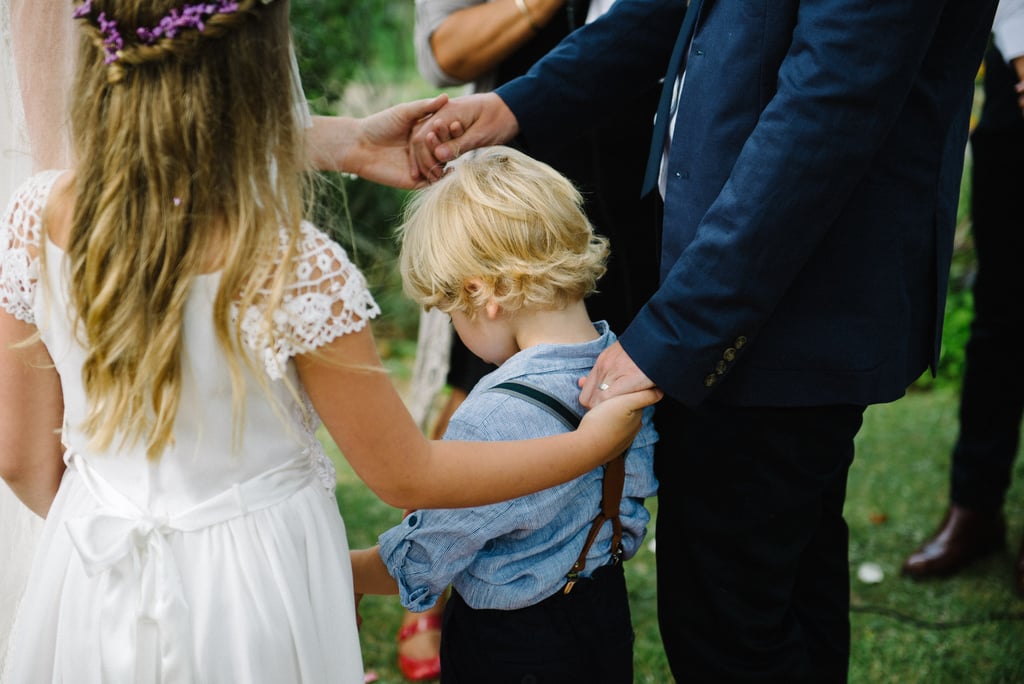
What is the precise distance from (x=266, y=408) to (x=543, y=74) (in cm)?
112

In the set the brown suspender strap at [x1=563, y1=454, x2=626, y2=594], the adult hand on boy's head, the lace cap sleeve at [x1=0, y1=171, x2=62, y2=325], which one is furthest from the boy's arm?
the adult hand on boy's head

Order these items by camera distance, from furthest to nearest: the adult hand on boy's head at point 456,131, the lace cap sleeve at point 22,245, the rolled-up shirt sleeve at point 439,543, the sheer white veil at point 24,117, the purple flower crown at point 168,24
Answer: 1. the adult hand on boy's head at point 456,131
2. the sheer white veil at point 24,117
3. the rolled-up shirt sleeve at point 439,543
4. the lace cap sleeve at point 22,245
5. the purple flower crown at point 168,24

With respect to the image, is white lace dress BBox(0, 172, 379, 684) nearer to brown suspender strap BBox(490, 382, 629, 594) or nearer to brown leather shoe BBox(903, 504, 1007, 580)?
brown suspender strap BBox(490, 382, 629, 594)

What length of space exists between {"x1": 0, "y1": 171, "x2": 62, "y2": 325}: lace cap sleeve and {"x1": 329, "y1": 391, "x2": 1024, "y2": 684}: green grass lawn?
5.61 feet

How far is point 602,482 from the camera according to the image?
1816 mm

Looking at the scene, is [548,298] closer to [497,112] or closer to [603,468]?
[603,468]

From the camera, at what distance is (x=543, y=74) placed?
2230 millimetres

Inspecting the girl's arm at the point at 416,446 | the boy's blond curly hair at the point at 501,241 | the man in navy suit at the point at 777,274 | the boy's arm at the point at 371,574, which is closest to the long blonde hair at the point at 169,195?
the girl's arm at the point at 416,446

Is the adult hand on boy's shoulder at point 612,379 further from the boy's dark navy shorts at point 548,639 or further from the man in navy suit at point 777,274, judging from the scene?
the boy's dark navy shorts at point 548,639

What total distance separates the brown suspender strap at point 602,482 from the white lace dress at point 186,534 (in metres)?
0.38

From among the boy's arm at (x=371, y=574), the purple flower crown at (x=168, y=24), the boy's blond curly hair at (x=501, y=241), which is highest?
the purple flower crown at (x=168, y=24)

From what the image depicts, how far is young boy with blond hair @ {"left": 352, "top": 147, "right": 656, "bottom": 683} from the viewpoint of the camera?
Result: 1.71 metres

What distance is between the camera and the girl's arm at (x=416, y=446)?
4.64 feet

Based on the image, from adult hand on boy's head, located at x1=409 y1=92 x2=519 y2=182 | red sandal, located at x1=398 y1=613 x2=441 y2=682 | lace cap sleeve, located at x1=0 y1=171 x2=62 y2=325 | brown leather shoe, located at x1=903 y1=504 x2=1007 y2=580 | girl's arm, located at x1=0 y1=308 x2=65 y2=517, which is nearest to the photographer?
lace cap sleeve, located at x1=0 y1=171 x2=62 y2=325
